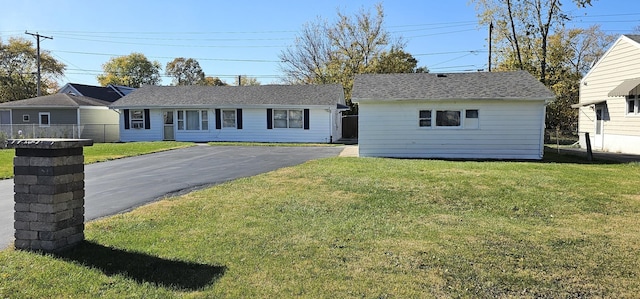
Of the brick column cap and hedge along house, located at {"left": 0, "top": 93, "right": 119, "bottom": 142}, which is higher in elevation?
hedge along house, located at {"left": 0, "top": 93, "right": 119, "bottom": 142}

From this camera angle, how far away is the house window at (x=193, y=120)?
2648 centimetres

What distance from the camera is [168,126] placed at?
87.6ft

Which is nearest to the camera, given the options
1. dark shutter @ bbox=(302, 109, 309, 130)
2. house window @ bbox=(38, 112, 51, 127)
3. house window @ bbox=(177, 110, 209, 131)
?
dark shutter @ bbox=(302, 109, 309, 130)

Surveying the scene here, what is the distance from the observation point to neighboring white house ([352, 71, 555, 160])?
51.9 ft

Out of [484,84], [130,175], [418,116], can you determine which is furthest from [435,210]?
[484,84]

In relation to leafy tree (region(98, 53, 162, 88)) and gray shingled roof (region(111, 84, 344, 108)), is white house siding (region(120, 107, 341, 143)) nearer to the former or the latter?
gray shingled roof (region(111, 84, 344, 108))

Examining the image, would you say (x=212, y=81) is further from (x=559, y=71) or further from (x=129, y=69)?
(x=559, y=71)

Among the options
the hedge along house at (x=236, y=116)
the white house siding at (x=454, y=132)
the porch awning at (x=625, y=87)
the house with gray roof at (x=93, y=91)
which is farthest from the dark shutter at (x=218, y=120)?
the porch awning at (x=625, y=87)

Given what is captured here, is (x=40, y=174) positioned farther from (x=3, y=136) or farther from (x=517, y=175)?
(x=3, y=136)

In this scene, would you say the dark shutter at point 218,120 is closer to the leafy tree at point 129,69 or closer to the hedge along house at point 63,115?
the hedge along house at point 63,115

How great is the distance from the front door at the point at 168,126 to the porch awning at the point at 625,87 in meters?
23.3

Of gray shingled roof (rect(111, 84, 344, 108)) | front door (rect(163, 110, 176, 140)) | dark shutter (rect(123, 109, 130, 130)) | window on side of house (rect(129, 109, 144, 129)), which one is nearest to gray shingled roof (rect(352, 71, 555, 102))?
gray shingled roof (rect(111, 84, 344, 108))

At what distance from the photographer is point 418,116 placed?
1634cm

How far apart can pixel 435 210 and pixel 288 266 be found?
11.3 ft
